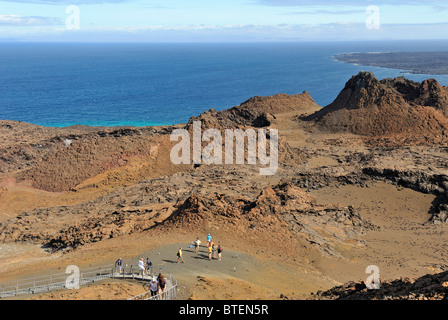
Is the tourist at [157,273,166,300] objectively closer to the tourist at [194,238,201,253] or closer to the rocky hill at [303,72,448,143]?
the tourist at [194,238,201,253]

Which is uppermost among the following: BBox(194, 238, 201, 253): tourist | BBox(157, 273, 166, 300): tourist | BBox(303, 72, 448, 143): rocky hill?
BBox(303, 72, 448, 143): rocky hill

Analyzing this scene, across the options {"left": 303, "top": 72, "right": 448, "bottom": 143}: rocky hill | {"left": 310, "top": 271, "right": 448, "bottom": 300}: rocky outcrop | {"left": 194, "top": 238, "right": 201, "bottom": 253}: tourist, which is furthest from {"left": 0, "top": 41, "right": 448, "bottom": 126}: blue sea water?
{"left": 310, "top": 271, "right": 448, "bottom": 300}: rocky outcrop

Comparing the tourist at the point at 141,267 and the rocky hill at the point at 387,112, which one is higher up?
the rocky hill at the point at 387,112

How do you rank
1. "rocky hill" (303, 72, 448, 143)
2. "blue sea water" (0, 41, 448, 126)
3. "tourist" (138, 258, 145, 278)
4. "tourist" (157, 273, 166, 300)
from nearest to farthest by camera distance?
"tourist" (157, 273, 166, 300) < "tourist" (138, 258, 145, 278) < "rocky hill" (303, 72, 448, 143) < "blue sea water" (0, 41, 448, 126)

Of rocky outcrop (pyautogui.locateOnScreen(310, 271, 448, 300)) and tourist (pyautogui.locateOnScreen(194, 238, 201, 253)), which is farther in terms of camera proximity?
tourist (pyautogui.locateOnScreen(194, 238, 201, 253))

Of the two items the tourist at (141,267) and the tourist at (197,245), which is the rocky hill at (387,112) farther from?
the tourist at (141,267)

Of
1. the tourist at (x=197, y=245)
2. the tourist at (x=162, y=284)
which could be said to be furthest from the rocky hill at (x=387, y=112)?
the tourist at (x=162, y=284)

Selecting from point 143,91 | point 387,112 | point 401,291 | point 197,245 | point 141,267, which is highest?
point 143,91

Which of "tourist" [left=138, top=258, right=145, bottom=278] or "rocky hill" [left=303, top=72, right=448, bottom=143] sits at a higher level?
"rocky hill" [left=303, top=72, right=448, bottom=143]

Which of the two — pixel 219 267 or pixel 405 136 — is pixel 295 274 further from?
pixel 405 136

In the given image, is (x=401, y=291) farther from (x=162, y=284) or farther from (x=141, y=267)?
(x=141, y=267)

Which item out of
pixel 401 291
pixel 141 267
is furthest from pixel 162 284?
pixel 401 291
